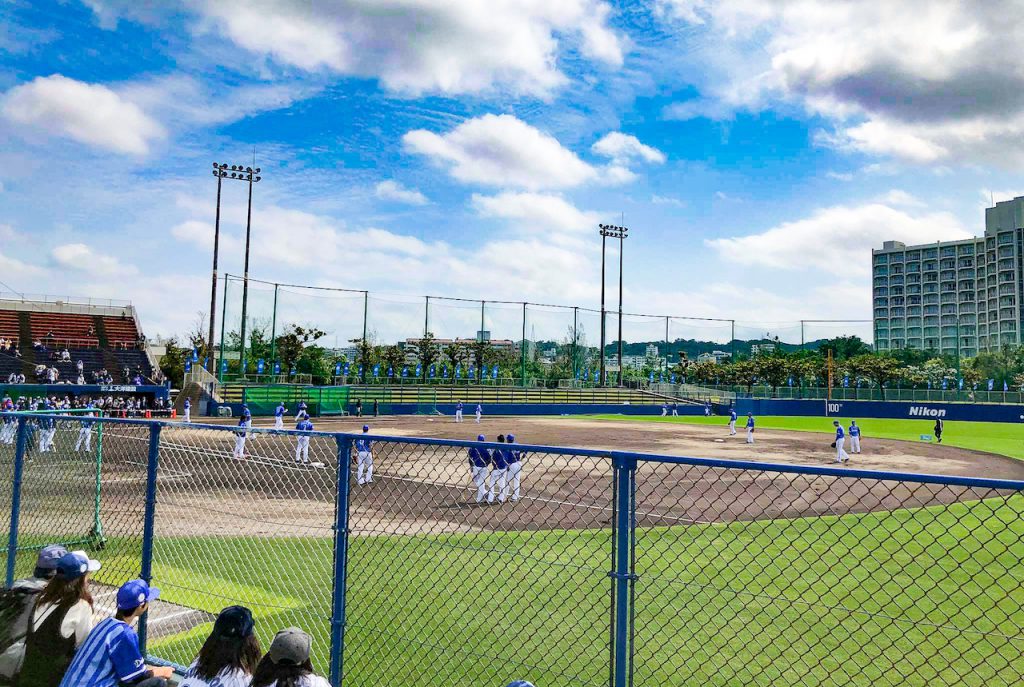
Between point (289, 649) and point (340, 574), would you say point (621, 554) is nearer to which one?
point (289, 649)

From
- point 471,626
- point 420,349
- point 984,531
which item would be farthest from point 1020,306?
point 471,626

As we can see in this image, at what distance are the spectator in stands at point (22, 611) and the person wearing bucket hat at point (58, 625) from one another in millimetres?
140

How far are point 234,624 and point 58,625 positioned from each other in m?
1.58

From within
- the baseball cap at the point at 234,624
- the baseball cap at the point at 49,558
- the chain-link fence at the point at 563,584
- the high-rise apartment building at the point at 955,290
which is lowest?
the chain-link fence at the point at 563,584

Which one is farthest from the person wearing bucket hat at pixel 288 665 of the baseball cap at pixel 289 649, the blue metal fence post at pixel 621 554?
the blue metal fence post at pixel 621 554

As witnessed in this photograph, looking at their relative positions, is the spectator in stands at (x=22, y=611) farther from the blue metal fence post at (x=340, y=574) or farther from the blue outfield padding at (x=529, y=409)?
the blue outfield padding at (x=529, y=409)

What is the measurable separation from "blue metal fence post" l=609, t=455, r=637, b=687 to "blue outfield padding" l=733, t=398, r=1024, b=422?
5793cm

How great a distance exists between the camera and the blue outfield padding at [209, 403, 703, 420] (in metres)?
54.6

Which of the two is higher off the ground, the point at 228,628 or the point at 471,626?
the point at 228,628

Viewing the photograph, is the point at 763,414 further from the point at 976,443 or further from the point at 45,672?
the point at 45,672

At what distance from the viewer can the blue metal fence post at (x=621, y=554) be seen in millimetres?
3672

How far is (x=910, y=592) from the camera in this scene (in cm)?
902

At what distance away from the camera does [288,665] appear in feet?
11.6

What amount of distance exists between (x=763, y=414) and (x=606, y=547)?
55304 mm
